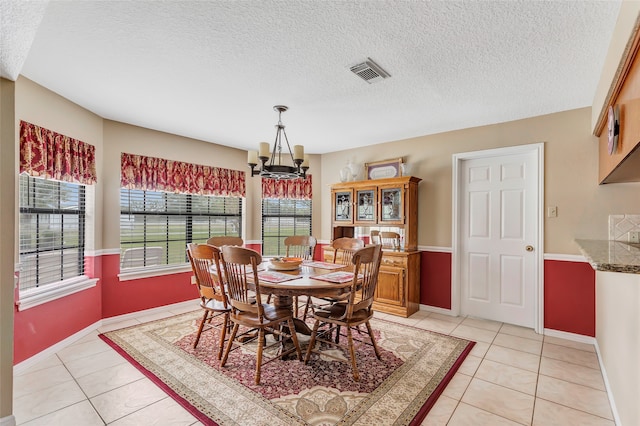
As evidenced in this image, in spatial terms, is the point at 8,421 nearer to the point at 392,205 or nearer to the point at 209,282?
the point at 209,282

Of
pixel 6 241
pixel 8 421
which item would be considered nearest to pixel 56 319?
pixel 8 421

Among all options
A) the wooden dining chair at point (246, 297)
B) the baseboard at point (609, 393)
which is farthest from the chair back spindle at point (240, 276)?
the baseboard at point (609, 393)

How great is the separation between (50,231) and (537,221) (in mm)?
5133

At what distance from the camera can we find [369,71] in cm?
241

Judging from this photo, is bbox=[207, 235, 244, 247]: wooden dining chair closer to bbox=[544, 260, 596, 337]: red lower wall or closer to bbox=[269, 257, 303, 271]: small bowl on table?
bbox=[269, 257, 303, 271]: small bowl on table

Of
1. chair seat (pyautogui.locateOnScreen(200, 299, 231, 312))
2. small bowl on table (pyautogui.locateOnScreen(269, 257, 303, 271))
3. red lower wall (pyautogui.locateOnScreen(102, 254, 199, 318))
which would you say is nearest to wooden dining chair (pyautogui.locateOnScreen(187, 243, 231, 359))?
chair seat (pyautogui.locateOnScreen(200, 299, 231, 312))

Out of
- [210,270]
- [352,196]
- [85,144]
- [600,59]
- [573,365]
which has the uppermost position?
[600,59]

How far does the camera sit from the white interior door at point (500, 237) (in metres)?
3.49

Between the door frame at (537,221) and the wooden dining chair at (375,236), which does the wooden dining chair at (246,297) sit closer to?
the wooden dining chair at (375,236)

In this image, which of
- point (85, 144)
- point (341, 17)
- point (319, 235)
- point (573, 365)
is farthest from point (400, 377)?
point (85, 144)

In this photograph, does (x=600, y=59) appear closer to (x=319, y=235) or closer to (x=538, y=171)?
(x=538, y=171)

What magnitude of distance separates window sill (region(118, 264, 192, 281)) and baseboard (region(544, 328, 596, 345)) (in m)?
4.59

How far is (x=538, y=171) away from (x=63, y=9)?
431cm

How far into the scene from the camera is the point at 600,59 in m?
2.21
